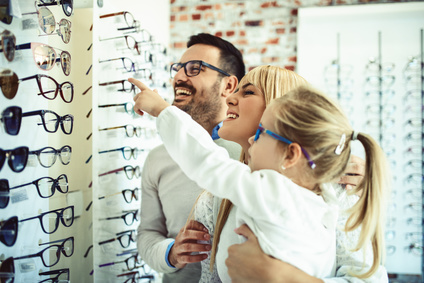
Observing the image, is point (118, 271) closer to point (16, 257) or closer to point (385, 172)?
point (16, 257)

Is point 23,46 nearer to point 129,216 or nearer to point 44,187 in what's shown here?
point 44,187

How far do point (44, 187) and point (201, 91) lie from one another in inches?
40.5

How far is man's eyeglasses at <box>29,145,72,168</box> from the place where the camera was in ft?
3.92

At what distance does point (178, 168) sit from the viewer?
1.79 m

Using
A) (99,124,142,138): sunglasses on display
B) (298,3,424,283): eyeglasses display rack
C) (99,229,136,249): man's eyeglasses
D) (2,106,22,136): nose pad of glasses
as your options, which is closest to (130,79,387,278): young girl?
(2,106,22,136): nose pad of glasses

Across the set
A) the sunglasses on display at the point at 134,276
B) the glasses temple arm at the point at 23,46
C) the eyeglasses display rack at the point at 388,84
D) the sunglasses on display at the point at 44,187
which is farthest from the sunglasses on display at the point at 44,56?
the eyeglasses display rack at the point at 388,84

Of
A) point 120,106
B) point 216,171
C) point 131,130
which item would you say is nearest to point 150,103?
point 216,171

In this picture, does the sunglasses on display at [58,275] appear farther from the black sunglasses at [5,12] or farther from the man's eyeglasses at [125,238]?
the black sunglasses at [5,12]

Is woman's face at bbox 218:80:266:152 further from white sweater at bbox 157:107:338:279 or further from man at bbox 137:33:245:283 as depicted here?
man at bbox 137:33:245:283

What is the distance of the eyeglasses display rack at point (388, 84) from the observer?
11.0ft

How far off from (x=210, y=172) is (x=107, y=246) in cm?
100

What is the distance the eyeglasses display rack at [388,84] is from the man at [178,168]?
1.68 m

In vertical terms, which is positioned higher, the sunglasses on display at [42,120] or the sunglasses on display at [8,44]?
the sunglasses on display at [8,44]

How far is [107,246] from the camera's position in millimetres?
1668
